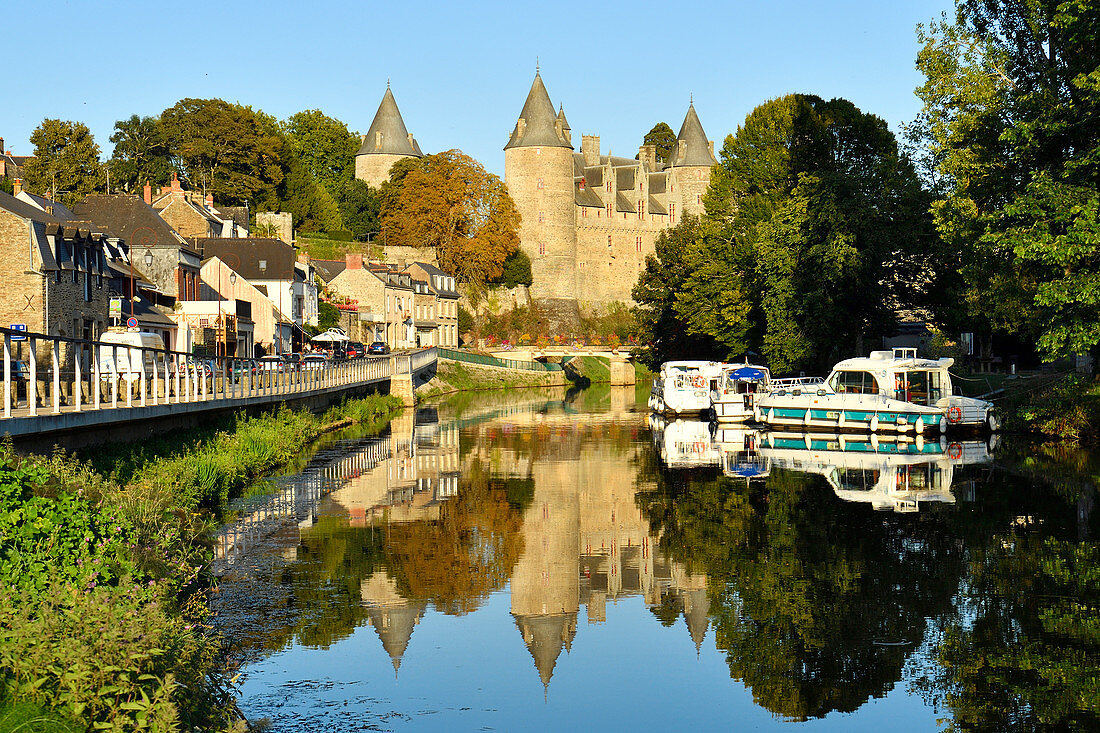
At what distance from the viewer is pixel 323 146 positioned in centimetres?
11931

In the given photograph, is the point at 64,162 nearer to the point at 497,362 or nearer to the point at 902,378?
the point at 497,362

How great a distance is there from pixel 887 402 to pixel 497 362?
44353 mm

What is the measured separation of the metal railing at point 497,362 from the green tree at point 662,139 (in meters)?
53.2

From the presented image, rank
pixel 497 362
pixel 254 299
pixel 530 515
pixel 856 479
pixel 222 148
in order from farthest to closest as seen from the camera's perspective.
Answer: pixel 222 148 → pixel 497 362 → pixel 254 299 → pixel 856 479 → pixel 530 515

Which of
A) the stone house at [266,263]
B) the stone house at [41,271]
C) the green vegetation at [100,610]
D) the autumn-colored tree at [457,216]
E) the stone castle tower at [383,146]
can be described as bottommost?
the green vegetation at [100,610]

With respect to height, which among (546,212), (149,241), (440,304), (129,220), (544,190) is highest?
(544,190)

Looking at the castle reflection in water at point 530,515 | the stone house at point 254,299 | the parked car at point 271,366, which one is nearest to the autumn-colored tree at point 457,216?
the stone house at point 254,299

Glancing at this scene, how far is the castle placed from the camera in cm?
10644

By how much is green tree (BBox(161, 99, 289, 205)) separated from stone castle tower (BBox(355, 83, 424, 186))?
22911mm

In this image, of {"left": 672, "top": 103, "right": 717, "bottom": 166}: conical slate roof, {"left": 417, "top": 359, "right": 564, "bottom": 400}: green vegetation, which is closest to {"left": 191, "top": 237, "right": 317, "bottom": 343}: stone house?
{"left": 417, "top": 359, "right": 564, "bottom": 400}: green vegetation

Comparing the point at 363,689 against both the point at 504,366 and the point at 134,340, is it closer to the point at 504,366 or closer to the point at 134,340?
the point at 134,340

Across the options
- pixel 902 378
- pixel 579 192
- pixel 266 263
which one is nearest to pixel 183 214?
pixel 266 263

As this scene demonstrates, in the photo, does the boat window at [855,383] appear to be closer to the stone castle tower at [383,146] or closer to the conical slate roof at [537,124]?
the conical slate roof at [537,124]

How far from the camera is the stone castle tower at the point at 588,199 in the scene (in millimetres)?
106375
